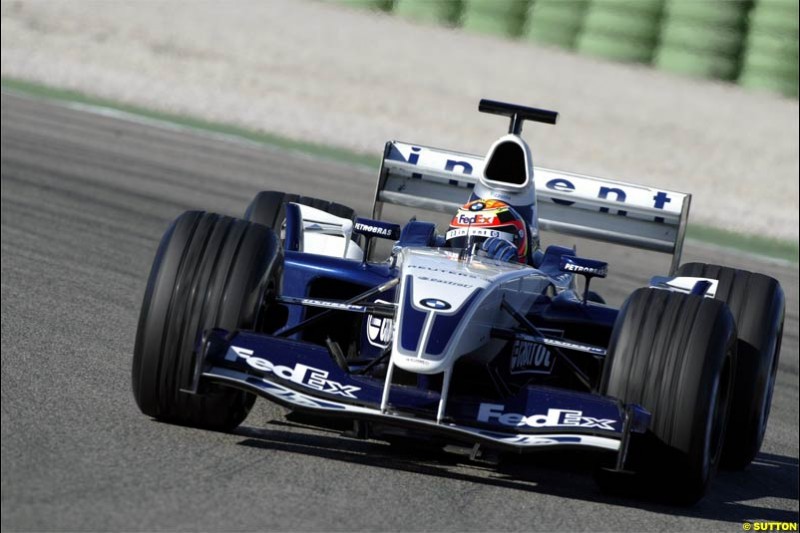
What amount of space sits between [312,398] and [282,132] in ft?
54.7

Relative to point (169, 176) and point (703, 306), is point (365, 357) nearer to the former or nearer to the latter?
point (703, 306)

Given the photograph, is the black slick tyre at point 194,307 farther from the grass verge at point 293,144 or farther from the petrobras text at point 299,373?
the grass verge at point 293,144

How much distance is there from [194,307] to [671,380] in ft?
6.94

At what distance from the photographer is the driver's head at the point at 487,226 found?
24.3 ft

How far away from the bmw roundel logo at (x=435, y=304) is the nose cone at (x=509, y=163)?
2.36 m

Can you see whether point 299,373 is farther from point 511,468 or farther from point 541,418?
point 511,468

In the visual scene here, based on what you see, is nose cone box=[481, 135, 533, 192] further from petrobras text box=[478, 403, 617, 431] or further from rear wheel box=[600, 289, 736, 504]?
petrobras text box=[478, 403, 617, 431]

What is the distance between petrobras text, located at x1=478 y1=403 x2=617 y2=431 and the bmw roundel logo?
1.54ft

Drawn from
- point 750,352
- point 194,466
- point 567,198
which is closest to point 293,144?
point 567,198

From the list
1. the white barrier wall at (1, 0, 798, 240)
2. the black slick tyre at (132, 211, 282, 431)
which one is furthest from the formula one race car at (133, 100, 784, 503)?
the white barrier wall at (1, 0, 798, 240)

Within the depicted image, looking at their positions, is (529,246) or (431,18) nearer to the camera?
(529,246)

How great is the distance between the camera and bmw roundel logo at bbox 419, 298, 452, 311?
18.6 ft

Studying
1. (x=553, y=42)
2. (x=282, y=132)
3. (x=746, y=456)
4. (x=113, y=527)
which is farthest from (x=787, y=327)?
(x=553, y=42)

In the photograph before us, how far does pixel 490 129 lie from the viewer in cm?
2450
